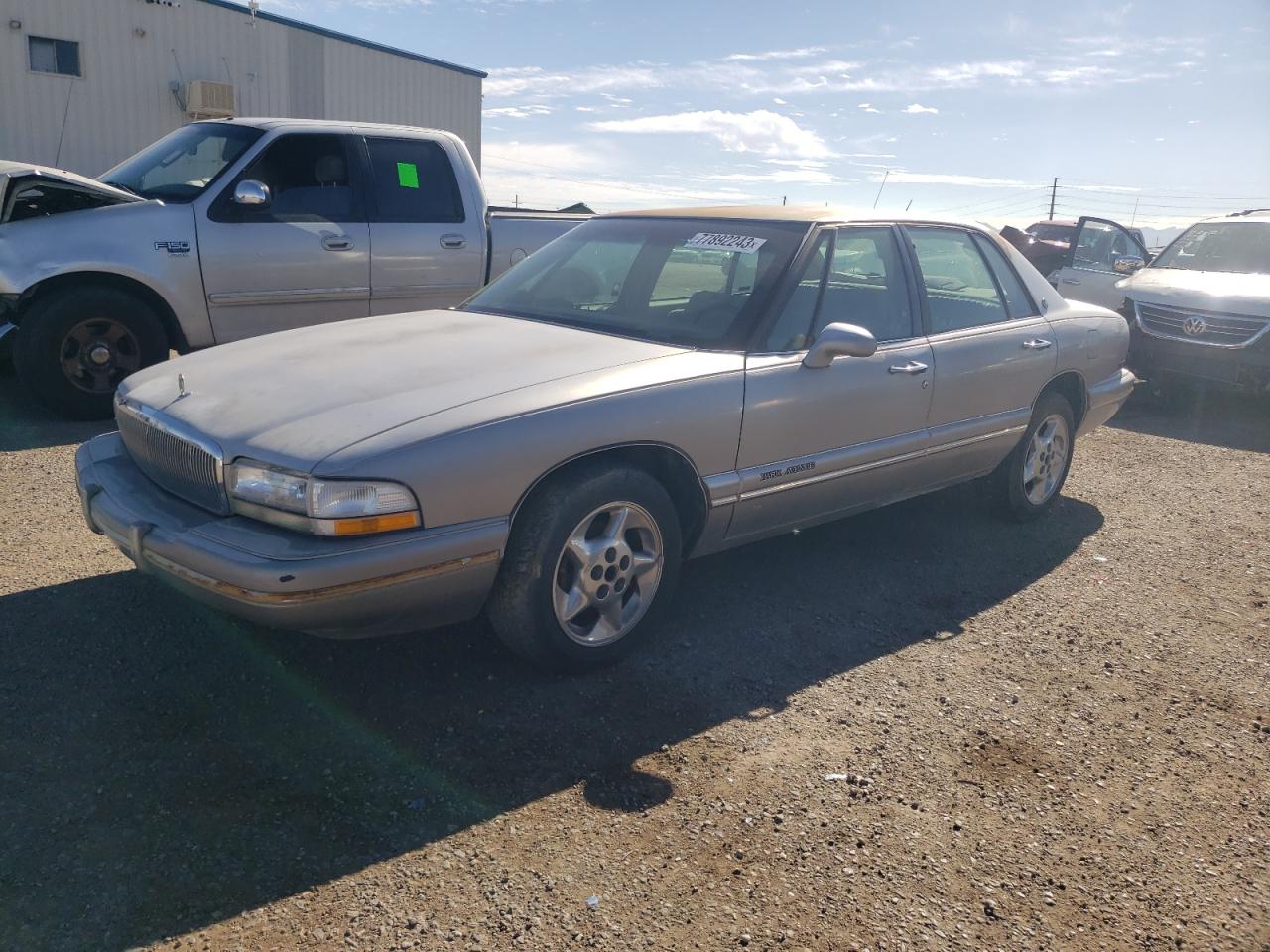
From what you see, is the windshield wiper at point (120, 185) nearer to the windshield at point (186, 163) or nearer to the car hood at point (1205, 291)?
the windshield at point (186, 163)

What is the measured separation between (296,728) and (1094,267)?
11027mm

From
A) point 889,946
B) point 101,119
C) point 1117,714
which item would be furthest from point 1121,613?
point 101,119

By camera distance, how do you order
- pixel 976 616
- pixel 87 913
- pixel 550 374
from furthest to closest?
pixel 976 616 < pixel 550 374 < pixel 87 913

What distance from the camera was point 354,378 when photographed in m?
3.34

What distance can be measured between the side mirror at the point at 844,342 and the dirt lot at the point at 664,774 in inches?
43.4

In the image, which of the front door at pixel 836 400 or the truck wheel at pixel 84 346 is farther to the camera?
the truck wheel at pixel 84 346

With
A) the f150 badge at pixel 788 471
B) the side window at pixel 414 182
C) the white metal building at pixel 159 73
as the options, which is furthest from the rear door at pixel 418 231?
the white metal building at pixel 159 73

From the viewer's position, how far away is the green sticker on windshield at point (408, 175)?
23.3 feet

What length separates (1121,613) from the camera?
4379 mm

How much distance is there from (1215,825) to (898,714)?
94 cm

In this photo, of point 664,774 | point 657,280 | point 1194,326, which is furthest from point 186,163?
point 1194,326

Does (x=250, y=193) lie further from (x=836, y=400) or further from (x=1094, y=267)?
(x=1094, y=267)

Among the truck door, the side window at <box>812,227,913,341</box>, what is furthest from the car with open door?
the truck door

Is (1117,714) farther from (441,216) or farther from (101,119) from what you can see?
(101,119)
